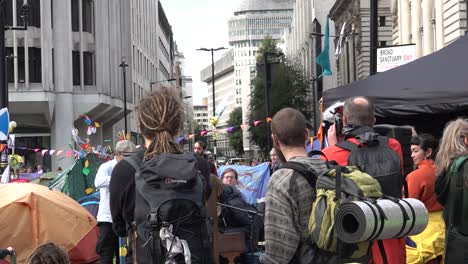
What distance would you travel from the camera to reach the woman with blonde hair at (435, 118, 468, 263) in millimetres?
5031

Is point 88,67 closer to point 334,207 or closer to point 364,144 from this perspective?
point 364,144

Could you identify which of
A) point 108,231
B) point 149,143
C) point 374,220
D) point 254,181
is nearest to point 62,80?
point 254,181

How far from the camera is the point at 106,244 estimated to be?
8000mm

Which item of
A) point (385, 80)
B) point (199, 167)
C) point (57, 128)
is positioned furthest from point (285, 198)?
point (57, 128)

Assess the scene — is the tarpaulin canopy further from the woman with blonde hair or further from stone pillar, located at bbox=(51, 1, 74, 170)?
stone pillar, located at bbox=(51, 1, 74, 170)

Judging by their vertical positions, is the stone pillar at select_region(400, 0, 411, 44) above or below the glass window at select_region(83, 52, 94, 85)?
above

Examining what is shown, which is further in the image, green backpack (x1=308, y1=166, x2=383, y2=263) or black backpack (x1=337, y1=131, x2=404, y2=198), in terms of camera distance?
black backpack (x1=337, y1=131, x2=404, y2=198)

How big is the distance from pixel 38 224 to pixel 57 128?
127ft

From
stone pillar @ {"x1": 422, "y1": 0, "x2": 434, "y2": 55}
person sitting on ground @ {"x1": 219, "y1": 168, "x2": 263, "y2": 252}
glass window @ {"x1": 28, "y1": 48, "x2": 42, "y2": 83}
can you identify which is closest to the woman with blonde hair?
person sitting on ground @ {"x1": 219, "y1": 168, "x2": 263, "y2": 252}

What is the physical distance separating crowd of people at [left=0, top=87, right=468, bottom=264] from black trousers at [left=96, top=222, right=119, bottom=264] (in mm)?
3327

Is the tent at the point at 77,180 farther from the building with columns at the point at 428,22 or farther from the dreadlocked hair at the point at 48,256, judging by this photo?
the building with columns at the point at 428,22

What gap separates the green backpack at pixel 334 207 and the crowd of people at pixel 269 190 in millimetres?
51

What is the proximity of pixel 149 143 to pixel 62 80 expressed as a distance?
4240 centimetres

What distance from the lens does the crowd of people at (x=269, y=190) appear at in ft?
11.8
